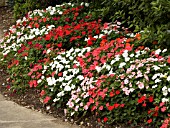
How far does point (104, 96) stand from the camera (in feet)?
15.5

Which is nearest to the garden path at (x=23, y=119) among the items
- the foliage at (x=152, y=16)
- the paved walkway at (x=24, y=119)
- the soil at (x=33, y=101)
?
the paved walkway at (x=24, y=119)

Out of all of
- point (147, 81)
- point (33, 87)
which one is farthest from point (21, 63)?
point (147, 81)

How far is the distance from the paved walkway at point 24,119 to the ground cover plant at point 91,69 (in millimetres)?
201

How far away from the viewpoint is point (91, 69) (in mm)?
5215

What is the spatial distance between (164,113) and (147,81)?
0.39 m

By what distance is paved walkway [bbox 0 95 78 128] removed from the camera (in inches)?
188

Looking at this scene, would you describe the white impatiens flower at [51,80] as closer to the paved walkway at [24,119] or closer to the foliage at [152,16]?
the paved walkway at [24,119]

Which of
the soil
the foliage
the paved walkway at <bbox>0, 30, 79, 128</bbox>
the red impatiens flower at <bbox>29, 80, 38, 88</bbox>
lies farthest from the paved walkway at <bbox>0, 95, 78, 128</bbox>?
the foliage

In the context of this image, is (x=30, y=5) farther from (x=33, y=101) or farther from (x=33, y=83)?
(x=33, y=101)

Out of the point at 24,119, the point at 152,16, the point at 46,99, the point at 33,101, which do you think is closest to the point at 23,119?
the point at 24,119

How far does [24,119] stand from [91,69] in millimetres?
985

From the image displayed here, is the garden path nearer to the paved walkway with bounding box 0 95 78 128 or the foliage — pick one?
the paved walkway with bounding box 0 95 78 128

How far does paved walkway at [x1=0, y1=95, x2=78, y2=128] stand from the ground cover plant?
20 cm

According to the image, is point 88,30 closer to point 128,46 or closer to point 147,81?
point 128,46
